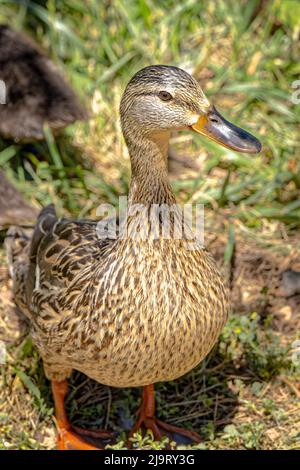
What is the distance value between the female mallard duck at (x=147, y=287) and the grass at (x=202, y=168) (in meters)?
0.38

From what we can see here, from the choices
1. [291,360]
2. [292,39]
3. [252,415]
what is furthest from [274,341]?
[292,39]

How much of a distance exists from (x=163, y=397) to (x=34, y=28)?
2893 millimetres

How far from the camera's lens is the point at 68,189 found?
494 centimetres

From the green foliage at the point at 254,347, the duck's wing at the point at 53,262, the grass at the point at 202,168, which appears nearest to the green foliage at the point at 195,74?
the grass at the point at 202,168

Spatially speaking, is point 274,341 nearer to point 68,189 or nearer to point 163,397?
point 163,397

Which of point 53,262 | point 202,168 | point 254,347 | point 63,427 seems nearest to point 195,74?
point 202,168

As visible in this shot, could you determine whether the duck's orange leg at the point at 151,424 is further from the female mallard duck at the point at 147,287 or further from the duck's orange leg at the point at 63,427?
the female mallard duck at the point at 147,287

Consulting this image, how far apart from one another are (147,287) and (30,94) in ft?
7.07

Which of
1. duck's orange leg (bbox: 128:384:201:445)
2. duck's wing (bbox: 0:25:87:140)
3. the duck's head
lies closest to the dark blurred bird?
duck's wing (bbox: 0:25:87:140)

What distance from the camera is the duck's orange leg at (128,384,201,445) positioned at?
3832 millimetres

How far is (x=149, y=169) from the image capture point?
3.21 meters

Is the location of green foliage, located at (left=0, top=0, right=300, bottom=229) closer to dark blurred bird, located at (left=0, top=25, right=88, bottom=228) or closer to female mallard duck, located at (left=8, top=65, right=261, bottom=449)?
dark blurred bird, located at (left=0, top=25, right=88, bottom=228)
